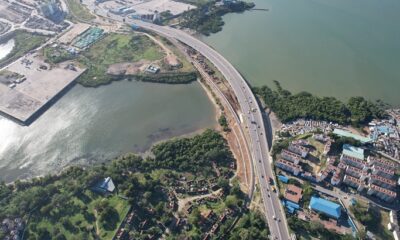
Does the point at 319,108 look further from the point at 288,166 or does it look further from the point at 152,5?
the point at 152,5

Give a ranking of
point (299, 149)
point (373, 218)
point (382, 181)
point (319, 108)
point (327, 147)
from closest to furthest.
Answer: point (373, 218) < point (382, 181) < point (299, 149) < point (327, 147) < point (319, 108)

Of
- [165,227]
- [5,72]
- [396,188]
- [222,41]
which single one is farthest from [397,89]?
Answer: [5,72]

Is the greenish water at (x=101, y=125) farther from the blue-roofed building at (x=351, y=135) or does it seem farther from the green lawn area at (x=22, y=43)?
the blue-roofed building at (x=351, y=135)

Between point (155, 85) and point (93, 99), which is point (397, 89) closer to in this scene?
point (155, 85)

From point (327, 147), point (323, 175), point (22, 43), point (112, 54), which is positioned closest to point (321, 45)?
point (327, 147)

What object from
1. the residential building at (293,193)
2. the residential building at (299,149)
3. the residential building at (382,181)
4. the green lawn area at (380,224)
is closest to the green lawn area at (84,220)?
the residential building at (293,193)

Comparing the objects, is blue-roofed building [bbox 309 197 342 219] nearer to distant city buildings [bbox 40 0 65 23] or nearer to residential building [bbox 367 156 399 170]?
residential building [bbox 367 156 399 170]
